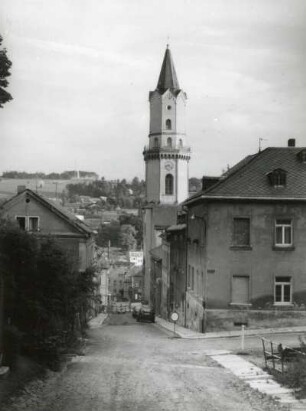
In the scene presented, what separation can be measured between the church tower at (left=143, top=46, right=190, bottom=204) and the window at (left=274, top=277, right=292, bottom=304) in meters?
54.9

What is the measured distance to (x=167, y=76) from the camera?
89375 mm

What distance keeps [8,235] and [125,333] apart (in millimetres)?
18086

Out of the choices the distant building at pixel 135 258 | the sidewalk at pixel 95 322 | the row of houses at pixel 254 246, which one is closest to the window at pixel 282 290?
the row of houses at pixel 254 246

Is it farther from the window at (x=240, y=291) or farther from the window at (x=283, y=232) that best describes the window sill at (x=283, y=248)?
the window at (x=240, y=291)

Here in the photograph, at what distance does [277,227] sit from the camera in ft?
112

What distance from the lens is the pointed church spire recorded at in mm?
89062

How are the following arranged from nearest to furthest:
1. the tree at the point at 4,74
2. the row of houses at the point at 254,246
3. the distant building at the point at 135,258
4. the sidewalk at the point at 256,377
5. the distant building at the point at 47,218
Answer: the sidewalk at the point at 256,377 < the tree at the point at 4,74 < the row of houses at the point at 254,246 < the distant building at the point at 47,218 < the distant building at the point at 135,258

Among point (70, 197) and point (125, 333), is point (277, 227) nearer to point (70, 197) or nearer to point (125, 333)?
point (125, 333)

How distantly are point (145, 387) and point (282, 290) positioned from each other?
18465 mm

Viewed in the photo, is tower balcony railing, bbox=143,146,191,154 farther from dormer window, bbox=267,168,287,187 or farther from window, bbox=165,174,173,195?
dormer window, bbox=267,168,287,187

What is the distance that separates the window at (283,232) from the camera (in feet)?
112

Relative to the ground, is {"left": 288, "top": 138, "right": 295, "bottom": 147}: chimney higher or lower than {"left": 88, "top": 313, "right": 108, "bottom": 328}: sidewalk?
higher

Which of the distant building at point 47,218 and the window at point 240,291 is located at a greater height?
the distant building at point 47,218

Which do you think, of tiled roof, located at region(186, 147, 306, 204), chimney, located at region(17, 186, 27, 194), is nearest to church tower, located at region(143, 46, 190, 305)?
chimney, located at region(17, 186, 27, 194)
